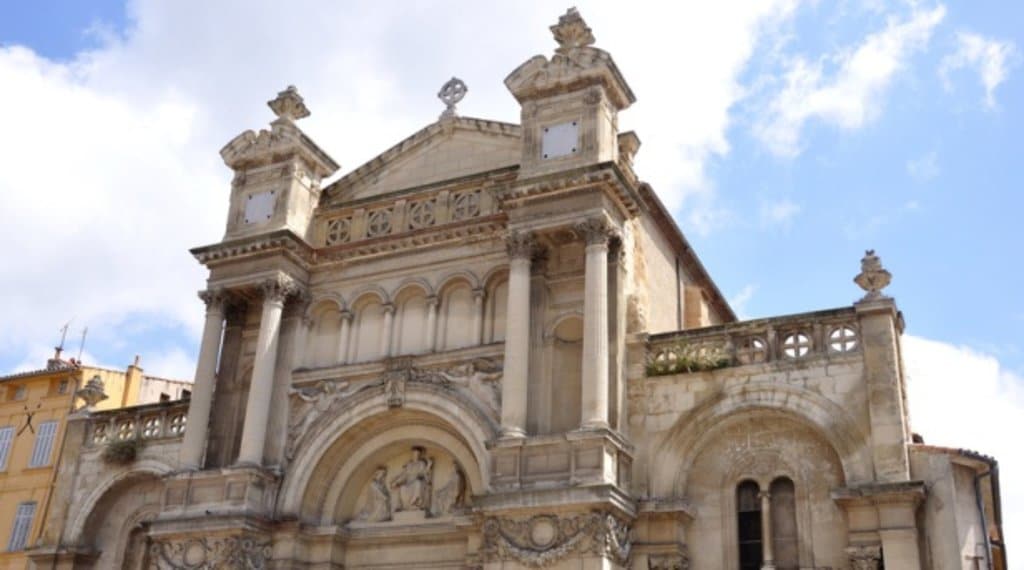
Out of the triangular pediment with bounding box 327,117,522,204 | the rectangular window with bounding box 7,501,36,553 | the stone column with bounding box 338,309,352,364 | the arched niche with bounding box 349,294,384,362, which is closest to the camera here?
the arched niche with bounding box 349,294,384,362

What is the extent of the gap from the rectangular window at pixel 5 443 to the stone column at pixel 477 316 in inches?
648

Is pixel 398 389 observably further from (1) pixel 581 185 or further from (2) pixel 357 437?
(1) pixel 581 185

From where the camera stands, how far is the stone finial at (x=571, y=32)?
20406 millimetres

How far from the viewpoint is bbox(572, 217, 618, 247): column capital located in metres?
18.5

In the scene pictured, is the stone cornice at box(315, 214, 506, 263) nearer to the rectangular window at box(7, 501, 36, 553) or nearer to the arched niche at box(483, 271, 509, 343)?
the arched niche at box(483, 271, 509, 343)

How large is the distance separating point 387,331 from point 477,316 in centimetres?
190

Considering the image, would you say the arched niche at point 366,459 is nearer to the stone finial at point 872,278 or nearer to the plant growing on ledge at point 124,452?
the plant growing on ledge at point 124,452

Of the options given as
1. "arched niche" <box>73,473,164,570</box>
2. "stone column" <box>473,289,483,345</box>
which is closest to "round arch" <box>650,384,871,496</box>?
"stone column" <box>473,289,483,345</box>

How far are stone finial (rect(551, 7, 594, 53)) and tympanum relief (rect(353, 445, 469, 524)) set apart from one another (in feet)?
25.7

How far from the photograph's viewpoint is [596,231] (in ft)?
60.9

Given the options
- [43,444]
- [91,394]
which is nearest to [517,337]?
[91,394]

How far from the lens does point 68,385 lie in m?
30.7

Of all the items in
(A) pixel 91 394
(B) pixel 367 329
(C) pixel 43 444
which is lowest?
(A) pixel 91 394

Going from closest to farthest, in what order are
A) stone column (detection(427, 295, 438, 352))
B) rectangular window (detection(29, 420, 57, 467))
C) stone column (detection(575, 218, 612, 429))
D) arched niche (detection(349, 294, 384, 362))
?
1. stone column (detection(575, 218, 612, 429))
2. stone column (detection(427, 295, 438, 352))
3. arched niche (detection(349, 294, 384, 362))
4. rectangular window (detection(29, 420, 57, 467))
